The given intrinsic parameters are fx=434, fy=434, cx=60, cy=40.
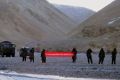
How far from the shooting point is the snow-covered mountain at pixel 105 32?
95.4m

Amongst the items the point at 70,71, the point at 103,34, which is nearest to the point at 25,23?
the point at 103,34

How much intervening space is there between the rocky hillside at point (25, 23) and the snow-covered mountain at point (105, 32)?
29488 mm

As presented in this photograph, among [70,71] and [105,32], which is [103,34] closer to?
[105,32]

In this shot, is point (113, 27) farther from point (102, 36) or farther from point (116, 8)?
point (116, 8)

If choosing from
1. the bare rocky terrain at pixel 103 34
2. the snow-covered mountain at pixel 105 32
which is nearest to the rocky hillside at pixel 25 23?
the snow-covered mountain at pixel 105 32

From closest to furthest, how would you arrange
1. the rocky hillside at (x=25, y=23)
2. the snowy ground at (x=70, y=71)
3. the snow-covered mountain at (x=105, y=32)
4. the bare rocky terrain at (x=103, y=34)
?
the snowy ground at (x=70, y=71) → the bare rocky terrain at (x=103, y=34) → the snow-covered mountain at (x=105, y=32) → the rocky hillside at (x=25, y=23)

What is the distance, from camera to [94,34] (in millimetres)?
113625

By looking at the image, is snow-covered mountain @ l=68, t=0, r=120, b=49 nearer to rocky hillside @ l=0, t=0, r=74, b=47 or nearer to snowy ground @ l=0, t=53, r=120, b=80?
rocky hillside @ l=0, t=0, r=74, b=47

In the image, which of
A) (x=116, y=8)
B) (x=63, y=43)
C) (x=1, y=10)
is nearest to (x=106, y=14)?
(x=116, y=8)

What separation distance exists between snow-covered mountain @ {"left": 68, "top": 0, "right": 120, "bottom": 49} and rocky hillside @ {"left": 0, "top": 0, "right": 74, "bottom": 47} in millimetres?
29488

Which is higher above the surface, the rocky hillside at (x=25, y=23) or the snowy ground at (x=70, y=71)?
the rocky hillside at (x=25, y=23)

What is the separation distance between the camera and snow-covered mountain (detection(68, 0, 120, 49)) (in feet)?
313

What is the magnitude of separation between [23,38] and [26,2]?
1754 inches

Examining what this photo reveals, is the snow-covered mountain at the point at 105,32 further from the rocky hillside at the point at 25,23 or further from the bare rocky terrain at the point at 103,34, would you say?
the rocky hillside at the point at 25,23
